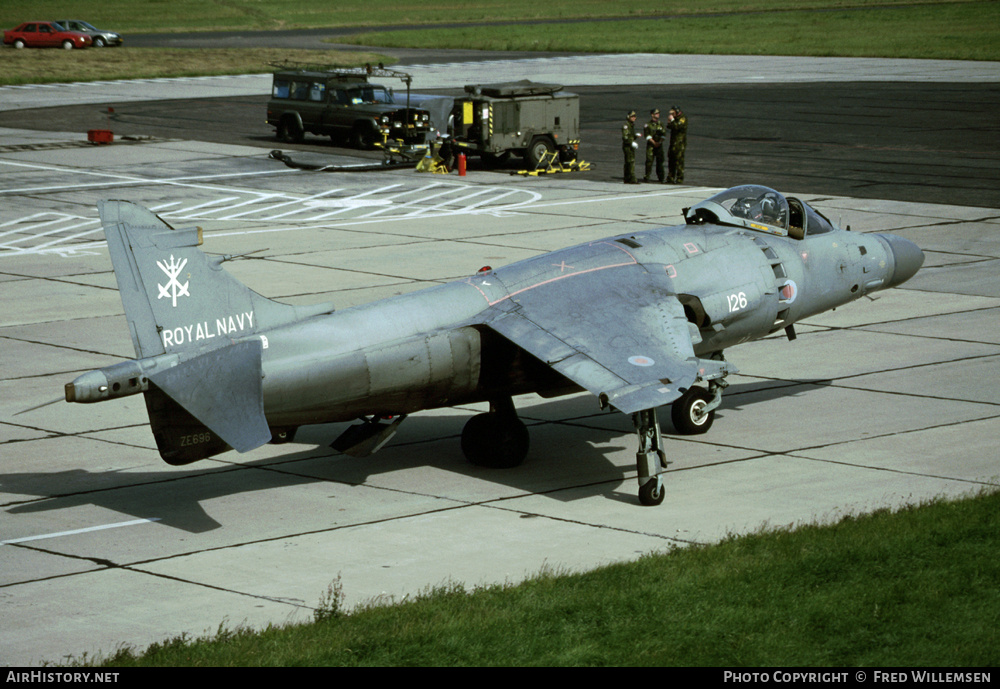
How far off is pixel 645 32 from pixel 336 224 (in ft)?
259

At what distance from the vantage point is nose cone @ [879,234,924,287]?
1950 centimetres

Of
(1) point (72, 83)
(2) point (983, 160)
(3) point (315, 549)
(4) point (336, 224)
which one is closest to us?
(3) point (315, 549)

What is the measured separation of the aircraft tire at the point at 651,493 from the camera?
567 inches

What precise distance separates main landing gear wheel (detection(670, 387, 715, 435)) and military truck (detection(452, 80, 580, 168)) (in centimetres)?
2656

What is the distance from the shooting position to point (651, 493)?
47.2 feet

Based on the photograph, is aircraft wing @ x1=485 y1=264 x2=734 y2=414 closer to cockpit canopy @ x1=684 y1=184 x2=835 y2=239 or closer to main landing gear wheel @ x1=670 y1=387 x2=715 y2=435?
main landing gear wheel @ x1=670 y1=387 x2=715 y2=435

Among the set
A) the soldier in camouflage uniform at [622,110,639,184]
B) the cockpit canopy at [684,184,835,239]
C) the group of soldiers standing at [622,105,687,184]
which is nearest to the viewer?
the cockpit canopy at [684,184,835,239]

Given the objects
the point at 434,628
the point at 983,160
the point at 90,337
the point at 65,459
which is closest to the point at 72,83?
the point at 983,160

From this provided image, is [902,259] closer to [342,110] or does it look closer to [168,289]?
[168,289]

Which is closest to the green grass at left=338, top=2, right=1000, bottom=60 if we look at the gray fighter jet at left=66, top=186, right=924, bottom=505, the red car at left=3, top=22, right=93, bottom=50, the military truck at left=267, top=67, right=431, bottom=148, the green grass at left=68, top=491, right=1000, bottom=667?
the red car at left=3, top=22, right=93, bottom=50

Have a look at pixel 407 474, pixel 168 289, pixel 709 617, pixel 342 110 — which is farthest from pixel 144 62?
pixel 709 617

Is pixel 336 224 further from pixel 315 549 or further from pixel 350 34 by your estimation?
pixel 350 34

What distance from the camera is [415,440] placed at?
1739cm

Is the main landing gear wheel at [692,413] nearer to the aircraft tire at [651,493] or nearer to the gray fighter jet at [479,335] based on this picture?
the gray fighter jet at [479,335]
